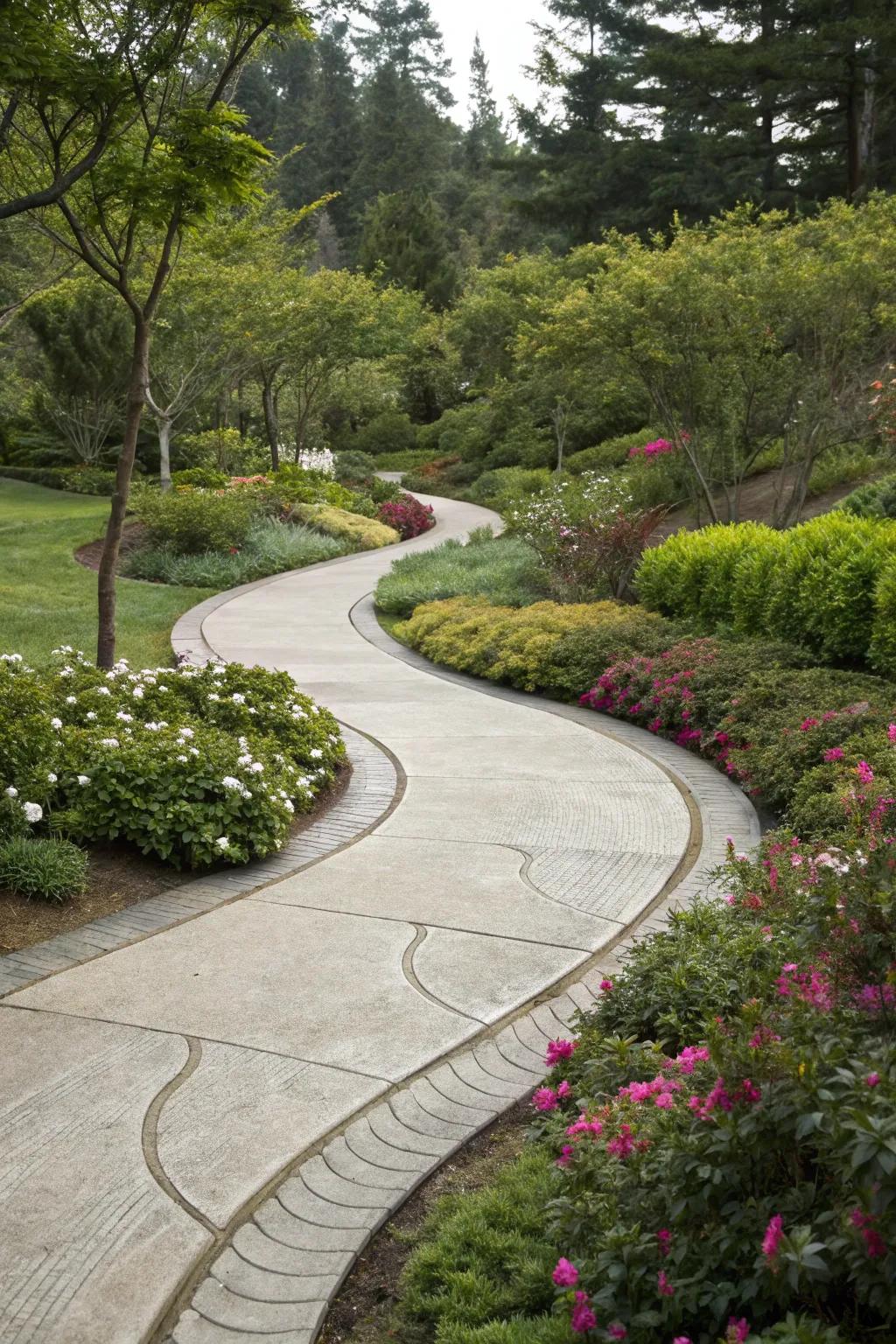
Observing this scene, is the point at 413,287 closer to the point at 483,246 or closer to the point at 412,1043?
the point at 483,246

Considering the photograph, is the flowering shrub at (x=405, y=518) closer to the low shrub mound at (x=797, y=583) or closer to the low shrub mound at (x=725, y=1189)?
the low shrub mound at (x=797, y=583)

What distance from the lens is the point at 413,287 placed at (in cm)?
4291

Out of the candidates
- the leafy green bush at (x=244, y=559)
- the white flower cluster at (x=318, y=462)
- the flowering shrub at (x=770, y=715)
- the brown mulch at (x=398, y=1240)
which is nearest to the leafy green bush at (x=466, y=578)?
the leafy green bush at (x=244, y=559)

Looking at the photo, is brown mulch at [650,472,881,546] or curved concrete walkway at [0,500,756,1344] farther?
brown mulch at [650,472,881,546]

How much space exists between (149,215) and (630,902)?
4747mm

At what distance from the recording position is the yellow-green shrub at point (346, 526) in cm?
1908

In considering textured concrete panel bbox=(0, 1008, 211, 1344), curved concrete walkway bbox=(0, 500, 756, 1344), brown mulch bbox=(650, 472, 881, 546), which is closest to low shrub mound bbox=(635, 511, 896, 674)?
curved concrete walkway bbox=(0, 500, 756, 1344)

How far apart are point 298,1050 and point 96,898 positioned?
1674 mm

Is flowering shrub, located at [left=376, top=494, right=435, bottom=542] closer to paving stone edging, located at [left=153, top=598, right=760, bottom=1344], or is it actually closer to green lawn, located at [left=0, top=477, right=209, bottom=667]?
green lawn, located at [left=0, top=477, right=209, bottom=667]

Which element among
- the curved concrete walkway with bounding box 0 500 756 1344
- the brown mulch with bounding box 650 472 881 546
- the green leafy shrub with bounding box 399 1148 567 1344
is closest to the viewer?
the green leafy shrub with bounding box 399 1148 567 1344

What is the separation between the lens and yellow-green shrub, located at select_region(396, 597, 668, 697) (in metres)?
9.01

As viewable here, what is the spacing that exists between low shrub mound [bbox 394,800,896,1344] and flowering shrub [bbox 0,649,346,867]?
8.62ft

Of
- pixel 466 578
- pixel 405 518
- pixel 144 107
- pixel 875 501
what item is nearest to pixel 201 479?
pixel 405 518

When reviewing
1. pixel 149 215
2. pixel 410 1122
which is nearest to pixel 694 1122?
pixel 410 1122
